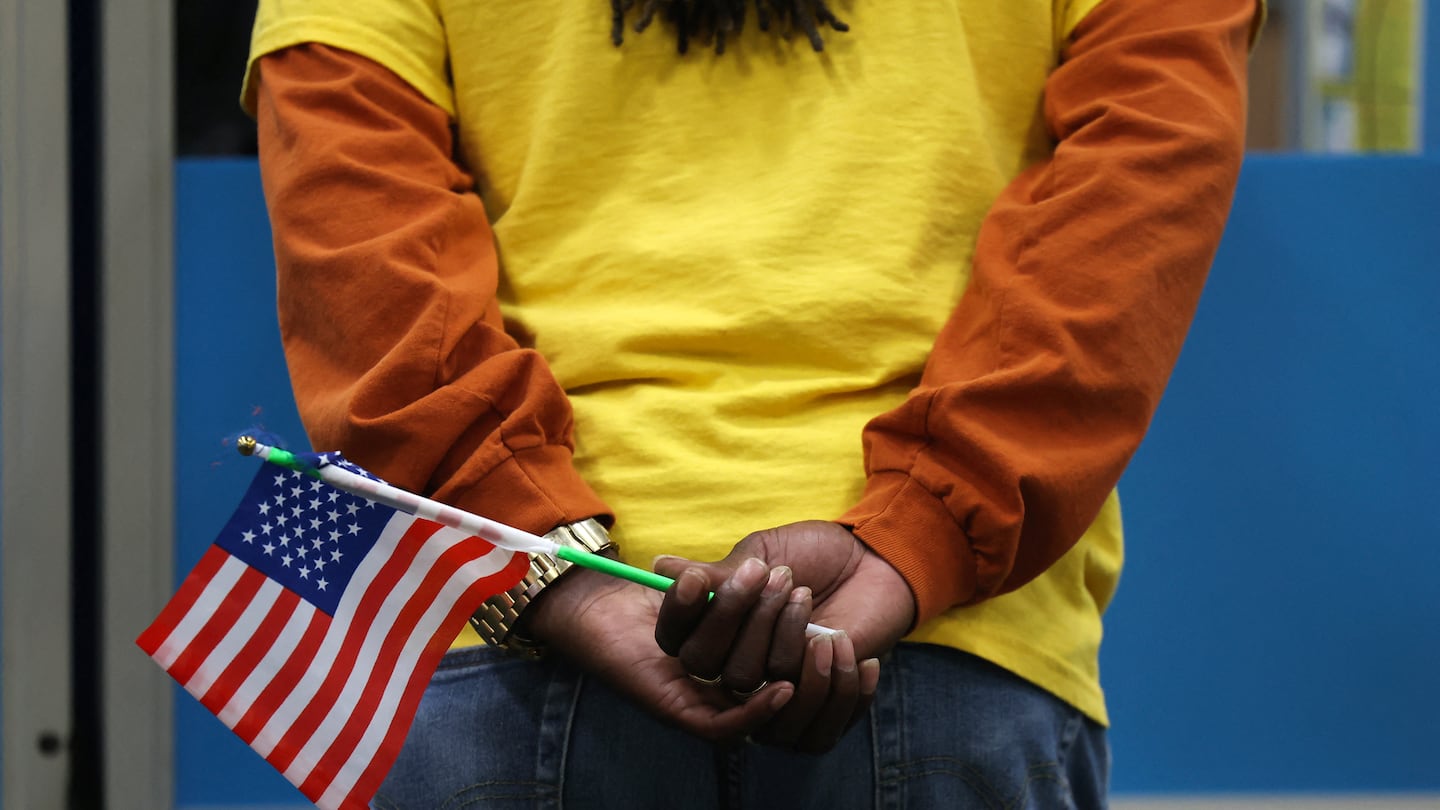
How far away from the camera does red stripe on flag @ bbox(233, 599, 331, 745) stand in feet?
2.50

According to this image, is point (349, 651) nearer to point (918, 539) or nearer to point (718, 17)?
point (918, 539)

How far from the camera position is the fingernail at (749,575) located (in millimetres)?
647

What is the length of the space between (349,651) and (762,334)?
1.00 ft

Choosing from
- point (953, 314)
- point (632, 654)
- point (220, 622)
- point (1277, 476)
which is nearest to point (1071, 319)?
point (953, 314)

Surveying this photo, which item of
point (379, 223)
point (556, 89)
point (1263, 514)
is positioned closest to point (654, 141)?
point (556, 89)

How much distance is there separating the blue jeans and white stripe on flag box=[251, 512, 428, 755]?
0.25 feet

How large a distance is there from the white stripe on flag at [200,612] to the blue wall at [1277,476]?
0.69 m

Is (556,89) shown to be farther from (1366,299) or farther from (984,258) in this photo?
(1366,299)

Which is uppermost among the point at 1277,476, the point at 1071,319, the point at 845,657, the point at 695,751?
the point at 1071,319

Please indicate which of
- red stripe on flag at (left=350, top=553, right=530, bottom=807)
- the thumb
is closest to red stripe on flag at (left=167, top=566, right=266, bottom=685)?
red stripe on flag at (left=350, top=553, right=530, bottom=807)

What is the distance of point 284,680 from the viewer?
0.77 m

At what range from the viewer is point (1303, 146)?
150cm

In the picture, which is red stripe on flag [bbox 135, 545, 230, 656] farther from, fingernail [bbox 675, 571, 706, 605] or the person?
fingernail [bbox 675, 571, 706, 605]

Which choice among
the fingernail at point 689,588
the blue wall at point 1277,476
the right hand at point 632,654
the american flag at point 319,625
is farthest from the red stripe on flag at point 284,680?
the blue wall at point 1277,476
